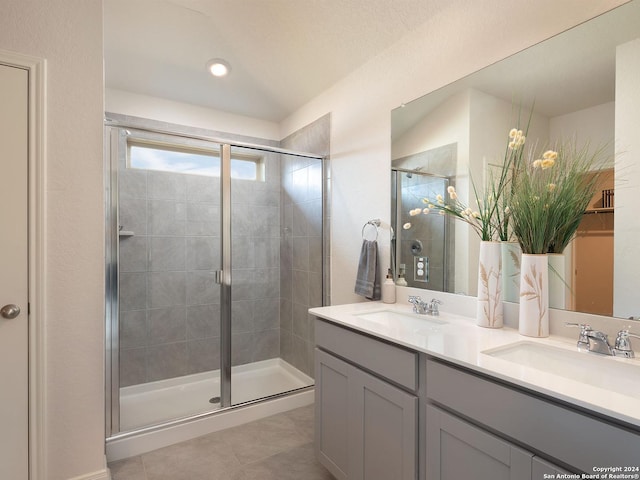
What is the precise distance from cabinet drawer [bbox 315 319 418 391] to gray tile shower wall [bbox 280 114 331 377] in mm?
1064

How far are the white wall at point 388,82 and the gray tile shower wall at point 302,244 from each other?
0.18m

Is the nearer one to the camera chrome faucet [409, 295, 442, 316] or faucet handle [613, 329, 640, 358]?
faucet handle [613, 329, 640, 358]

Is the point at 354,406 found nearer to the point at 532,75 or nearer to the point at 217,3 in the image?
the point at 532,75

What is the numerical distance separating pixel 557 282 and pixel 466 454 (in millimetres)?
761

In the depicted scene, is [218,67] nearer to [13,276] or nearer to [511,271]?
[13,276]

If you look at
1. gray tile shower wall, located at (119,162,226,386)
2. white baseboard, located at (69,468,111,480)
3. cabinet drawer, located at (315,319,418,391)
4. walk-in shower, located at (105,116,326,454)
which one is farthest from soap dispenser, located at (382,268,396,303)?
white baseboard, located at (69,468,111,480)

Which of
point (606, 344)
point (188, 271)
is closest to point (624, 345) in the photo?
point (606, 344)

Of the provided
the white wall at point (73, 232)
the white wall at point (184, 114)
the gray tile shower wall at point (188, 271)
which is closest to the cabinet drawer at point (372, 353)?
the white wall at point (73, 232)

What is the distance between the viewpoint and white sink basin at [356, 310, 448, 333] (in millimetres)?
1579

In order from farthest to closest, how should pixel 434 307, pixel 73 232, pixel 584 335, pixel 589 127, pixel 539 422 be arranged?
pixel 434 307, pixel 73 232, pixel 589 127, pixel 584 335, pixel 539 422

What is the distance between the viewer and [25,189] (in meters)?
1.49

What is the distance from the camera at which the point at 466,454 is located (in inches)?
40.2

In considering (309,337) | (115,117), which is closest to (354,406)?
(309,337)

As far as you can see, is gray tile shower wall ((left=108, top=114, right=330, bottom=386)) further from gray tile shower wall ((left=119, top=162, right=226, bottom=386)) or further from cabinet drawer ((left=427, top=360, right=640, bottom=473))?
cabinet drawer ((left=427, top=360, right=640, bottom=473))
